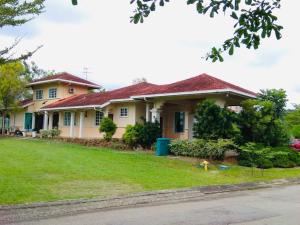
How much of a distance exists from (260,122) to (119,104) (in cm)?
1196

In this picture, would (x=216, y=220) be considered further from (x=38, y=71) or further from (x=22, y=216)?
(x=38, y=71)

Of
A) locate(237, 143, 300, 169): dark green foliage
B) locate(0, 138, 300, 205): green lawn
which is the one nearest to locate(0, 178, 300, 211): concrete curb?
locate(0, 138, 300, 205): green lawn

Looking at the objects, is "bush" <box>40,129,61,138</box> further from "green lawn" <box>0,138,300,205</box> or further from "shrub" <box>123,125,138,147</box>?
"green lawn" <box>0,138,300,205</box>

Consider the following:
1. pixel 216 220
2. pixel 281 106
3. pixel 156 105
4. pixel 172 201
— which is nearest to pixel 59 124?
pixel 156 105

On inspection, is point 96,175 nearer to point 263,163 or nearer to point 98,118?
point 263,163

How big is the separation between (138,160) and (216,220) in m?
11.8

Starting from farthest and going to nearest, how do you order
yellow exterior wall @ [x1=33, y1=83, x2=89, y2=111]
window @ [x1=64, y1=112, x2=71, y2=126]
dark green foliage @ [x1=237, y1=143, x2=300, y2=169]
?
1. yellow exterior wall @ [x1=33, y1=83, x2=89, y2=111]
2. window @ [x1=64, y1=112, x2=71, y2=126]
3. dark green foliage @ [x1=237, y1=143, x2=300, y2=169]

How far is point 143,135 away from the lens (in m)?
25.0

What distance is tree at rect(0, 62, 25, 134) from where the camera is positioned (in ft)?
118

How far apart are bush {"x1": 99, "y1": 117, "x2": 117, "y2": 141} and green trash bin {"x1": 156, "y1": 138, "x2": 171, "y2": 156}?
6549 mm

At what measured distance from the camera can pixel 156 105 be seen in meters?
26.1

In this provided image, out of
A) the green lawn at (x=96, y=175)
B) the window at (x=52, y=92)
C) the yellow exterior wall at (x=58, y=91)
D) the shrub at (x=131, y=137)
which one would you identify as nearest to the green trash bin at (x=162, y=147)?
the green lawn at (x=96, y=175)

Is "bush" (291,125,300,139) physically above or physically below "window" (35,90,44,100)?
below

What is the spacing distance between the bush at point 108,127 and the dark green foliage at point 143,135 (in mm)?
2603
